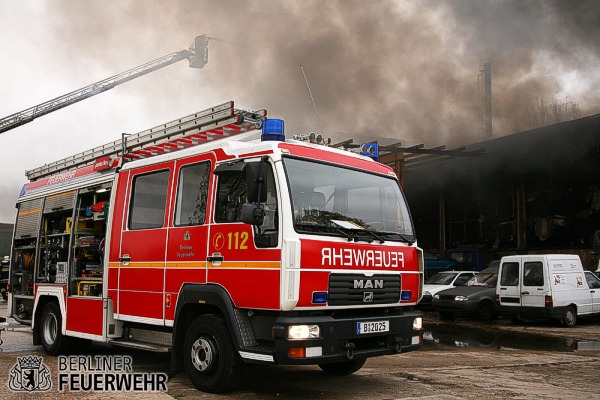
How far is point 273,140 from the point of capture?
6.20 meters

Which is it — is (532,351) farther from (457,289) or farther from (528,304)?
(457,289)

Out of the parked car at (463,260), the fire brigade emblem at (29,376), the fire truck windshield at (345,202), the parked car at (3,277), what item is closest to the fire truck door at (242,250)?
the fire truck windshield at (345,202)

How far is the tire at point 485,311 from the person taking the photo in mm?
15359

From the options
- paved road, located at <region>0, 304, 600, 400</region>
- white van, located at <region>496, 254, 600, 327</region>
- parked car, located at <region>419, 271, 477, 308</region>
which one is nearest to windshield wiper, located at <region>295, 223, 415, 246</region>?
paved road, located at <region>0, 304, 600, 400</region>

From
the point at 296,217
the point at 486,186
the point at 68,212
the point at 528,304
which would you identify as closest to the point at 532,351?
the point at 528,304

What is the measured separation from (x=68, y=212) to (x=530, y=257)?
33.4 ft

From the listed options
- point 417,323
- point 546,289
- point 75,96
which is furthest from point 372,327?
point 75,96

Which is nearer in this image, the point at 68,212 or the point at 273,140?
the point at 273,140

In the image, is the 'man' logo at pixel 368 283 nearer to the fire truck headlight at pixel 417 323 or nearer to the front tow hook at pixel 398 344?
the front tow hook at pixel 398 344

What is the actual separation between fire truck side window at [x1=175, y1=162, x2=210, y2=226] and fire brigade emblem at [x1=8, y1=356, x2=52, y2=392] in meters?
2.19

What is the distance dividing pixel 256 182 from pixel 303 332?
1.37m

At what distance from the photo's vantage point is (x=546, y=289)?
536 inches

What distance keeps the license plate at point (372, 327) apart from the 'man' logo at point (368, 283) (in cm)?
34

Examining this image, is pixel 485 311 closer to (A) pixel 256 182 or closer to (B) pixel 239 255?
(B) pixel 239 255
